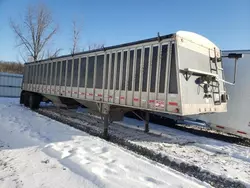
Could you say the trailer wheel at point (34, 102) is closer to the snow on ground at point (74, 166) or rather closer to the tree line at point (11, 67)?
the snow on ground at point (74, 166)

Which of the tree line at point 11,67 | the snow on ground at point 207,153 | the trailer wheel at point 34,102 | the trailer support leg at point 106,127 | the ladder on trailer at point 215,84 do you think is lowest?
the snow on ground at point 207,153

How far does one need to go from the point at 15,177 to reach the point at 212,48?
233 inches

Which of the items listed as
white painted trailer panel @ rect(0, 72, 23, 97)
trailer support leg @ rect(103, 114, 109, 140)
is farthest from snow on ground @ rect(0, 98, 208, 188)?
white painted trailer panel @ rect(0, 72, 23, 97)

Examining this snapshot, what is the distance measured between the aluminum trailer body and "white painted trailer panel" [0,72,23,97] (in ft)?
50.1

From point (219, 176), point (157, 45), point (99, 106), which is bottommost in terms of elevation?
point (219, 176)

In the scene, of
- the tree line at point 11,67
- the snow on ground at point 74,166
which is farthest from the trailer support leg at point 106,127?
the tree line at point 11,67

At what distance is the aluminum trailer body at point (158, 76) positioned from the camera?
5578 millimetres

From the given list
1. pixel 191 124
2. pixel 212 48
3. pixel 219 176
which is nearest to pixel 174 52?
pixel 212 48

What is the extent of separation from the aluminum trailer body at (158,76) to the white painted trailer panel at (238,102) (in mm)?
771

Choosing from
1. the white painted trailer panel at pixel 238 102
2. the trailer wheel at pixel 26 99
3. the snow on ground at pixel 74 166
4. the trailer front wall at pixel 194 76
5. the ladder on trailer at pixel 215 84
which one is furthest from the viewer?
the trailer wheel at pixel 26 99

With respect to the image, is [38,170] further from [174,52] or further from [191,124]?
[191,124]

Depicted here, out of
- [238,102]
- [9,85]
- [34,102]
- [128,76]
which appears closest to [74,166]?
[128,76]

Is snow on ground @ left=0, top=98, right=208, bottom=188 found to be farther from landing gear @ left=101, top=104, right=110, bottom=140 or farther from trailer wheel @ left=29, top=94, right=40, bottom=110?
trailer wheel @ left=29, top=94, right=40, bottom=110

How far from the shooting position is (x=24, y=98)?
Result: 1505 centimetres
